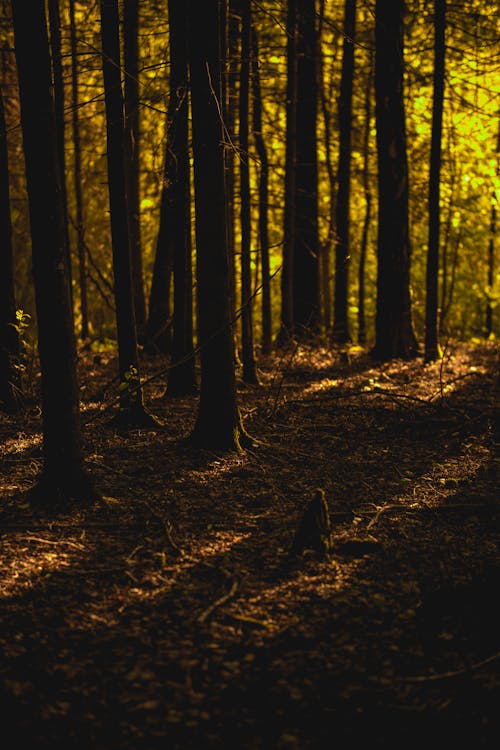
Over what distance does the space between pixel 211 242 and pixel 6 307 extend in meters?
3.59

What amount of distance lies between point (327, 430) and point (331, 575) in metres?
4.34

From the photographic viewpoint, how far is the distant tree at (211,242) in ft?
25.8

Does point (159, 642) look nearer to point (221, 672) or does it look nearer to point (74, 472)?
point (221, 672)

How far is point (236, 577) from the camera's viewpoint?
5.43 m

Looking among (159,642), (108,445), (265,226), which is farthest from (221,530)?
(265,226)

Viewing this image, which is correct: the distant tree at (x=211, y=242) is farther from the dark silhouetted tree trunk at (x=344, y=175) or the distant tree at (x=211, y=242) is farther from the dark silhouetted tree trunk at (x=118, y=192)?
the dark silhouetted tree trunk at (x=344, y=175)

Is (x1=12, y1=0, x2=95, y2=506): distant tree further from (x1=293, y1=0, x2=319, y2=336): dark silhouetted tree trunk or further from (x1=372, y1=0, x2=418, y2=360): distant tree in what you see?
(x1=293, y1=0, x2=319, y2=336): dark silhouetted tree trunk

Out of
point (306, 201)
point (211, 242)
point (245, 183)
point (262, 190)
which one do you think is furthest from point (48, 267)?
point (306, 201)

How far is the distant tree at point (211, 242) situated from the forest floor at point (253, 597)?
0.40 m

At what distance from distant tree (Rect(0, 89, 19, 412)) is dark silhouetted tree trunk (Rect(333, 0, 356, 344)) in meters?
7.26

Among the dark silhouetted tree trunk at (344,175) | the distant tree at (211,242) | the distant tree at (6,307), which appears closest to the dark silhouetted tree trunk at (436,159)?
the dark silhouetted tree trunk at (344,175)

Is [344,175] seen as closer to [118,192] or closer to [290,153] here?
[290,153]

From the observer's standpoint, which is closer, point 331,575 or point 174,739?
point 174,739

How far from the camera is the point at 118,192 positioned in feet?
28.0
